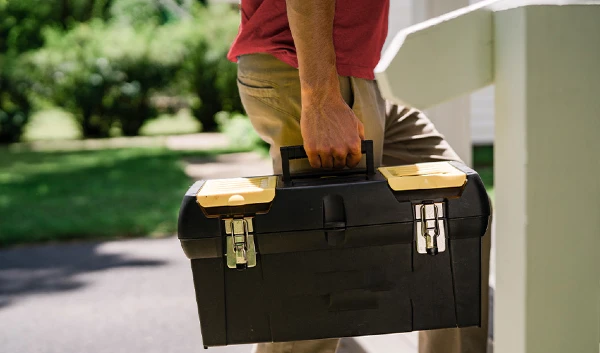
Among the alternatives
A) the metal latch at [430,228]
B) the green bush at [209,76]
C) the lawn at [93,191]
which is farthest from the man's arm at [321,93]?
the green bush at [209,76]

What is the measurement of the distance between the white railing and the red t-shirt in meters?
0.68

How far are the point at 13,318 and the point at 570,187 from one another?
3.69m

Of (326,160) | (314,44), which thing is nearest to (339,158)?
(326,160)

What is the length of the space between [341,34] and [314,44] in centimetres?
16

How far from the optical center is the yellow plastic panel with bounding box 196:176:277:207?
1.45 metres

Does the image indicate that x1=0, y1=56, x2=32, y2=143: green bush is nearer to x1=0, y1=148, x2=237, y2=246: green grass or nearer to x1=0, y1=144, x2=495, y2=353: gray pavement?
x1=0, y1=148, x2=237, y2=246: green grass

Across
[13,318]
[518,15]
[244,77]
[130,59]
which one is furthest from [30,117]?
[518,15]

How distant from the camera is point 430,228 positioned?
1.53 metres

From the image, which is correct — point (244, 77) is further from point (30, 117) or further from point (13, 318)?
point (30, 117)

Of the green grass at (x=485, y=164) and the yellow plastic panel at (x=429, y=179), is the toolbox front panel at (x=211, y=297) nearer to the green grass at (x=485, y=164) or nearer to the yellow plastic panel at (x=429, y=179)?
the yellow plastic panel at (x=429, y=179)

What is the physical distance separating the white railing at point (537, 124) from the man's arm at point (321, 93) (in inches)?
22.0

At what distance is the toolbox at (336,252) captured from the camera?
150cm

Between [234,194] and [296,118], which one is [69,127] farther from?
[234,194]

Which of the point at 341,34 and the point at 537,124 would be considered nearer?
the point at 537,124
